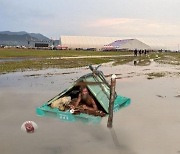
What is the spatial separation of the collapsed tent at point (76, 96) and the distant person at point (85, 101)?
235 mm

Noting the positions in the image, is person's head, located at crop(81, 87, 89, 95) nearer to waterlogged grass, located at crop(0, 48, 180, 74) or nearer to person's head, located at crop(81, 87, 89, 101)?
person's head, located at crop(81, 87, 89, 101)

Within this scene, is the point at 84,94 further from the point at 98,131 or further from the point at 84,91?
the point at 98,131

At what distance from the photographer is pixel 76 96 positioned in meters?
16.8

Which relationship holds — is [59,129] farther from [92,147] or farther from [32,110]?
[32,110]

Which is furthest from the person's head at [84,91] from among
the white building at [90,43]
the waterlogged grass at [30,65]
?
the white building at [90,43]

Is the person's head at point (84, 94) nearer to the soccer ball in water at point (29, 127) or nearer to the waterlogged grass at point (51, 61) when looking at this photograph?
the soccer ball in water at point (29, 127)

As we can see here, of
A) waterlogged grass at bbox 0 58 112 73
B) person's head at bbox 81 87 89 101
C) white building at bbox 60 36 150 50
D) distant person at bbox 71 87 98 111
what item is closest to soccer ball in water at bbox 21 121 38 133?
distant person at bbox 71 87 98 111

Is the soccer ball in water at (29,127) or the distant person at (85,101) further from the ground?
the distant person at (85,101)

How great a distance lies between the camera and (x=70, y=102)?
1585cm

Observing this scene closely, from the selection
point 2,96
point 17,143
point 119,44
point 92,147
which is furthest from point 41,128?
point 119,44

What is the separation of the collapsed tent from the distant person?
0.24 m

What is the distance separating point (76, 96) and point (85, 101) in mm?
1229

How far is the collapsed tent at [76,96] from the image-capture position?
14.6m

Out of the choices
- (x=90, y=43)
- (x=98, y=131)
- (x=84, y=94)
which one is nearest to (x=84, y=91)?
(x=84, y=94)
